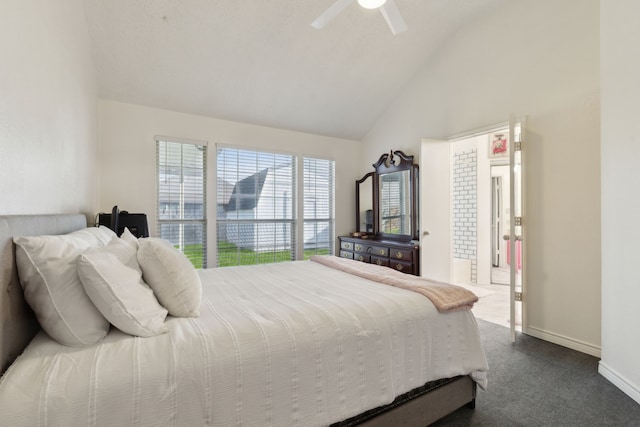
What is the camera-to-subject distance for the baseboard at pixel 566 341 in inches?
97.3

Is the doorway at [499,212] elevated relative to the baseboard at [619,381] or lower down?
elevated

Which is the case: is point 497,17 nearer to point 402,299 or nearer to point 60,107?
point 402,299

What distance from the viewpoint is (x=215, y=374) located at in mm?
1026

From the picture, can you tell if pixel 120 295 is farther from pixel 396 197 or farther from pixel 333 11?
pixel 396 197

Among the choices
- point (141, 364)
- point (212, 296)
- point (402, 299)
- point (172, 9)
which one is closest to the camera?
point (141, 364)

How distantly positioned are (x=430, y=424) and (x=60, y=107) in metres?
2.96

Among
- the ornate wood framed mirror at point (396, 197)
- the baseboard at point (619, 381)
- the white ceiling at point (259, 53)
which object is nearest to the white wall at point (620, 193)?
the baseboard at point (619, 381)

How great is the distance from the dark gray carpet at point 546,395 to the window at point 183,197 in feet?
11.0

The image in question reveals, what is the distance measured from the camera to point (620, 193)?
2010 millimetres

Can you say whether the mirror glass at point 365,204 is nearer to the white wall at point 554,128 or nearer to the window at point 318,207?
the window at point 318,207

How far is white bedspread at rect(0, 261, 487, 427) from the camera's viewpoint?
87 centimetres

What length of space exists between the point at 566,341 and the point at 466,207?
9.15 ft

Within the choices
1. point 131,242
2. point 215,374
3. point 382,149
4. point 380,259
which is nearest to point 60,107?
point 131,242

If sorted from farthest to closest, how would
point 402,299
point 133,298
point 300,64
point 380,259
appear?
point 380,259 → point 300,64 → point 402,299 → point 133,298
